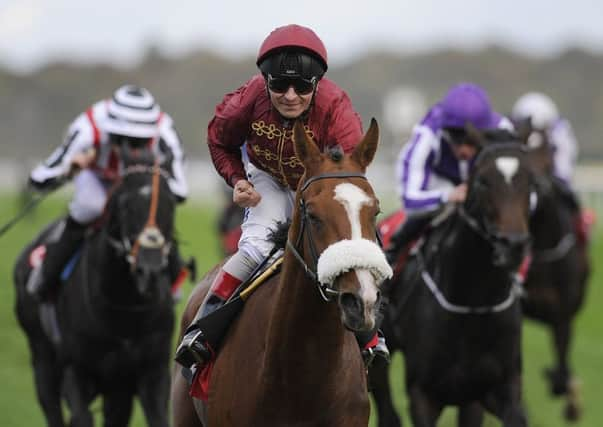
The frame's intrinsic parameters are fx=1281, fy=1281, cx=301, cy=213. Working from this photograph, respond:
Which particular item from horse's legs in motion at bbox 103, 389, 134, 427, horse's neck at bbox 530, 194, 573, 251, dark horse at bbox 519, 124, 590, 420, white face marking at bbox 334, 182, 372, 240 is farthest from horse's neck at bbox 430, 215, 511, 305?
horse's neck at bbox 530, 194, 573, 251

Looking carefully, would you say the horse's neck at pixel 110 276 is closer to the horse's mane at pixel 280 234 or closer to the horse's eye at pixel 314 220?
the horse's mane at pixel 280 234

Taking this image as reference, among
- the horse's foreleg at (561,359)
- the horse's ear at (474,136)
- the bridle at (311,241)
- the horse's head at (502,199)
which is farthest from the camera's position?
the horse's foreleg at (561,359)

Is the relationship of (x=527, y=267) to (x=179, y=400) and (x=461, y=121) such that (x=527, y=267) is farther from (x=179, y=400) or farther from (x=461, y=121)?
(x=179, y=400)

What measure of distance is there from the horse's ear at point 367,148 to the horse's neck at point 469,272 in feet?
9.04

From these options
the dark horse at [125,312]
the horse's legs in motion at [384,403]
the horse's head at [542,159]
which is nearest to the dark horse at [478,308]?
the horse's legs in motion at [384,403]

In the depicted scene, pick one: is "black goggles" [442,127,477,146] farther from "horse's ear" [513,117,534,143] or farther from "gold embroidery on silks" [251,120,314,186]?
"gold embroidery on silks" [251,120,314,186]

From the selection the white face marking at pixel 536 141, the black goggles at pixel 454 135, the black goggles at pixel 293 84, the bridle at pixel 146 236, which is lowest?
Answer: the white face marking at pixel 536 141

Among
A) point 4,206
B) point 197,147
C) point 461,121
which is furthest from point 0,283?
point 197,147

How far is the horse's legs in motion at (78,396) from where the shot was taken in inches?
286

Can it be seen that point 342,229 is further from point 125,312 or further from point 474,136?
point 125,312

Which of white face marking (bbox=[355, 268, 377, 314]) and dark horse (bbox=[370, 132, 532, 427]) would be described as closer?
white face marking (bbox=[355, 268, 377, 314])

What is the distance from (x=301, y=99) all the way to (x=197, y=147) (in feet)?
181

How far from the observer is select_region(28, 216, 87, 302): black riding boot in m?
7.99

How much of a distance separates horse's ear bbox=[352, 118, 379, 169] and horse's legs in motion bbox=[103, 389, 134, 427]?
11.8ft
